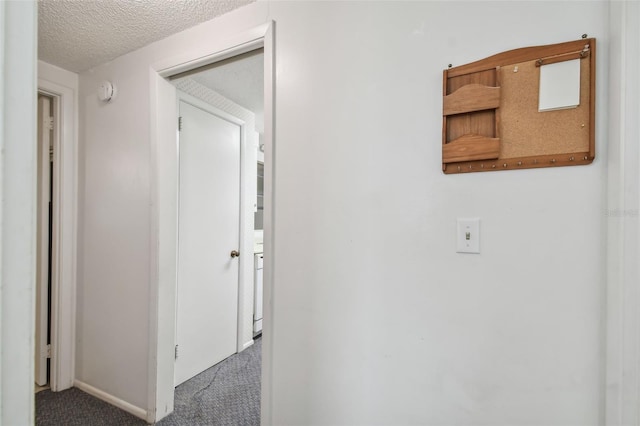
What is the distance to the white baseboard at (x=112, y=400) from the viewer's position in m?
1.90

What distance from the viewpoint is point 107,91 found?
2012mm

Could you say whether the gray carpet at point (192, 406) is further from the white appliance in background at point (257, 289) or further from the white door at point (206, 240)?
the white appliance in background at point (257, 289)

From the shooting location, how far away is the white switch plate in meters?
1.06

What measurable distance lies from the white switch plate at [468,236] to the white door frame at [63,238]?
2.56 meters

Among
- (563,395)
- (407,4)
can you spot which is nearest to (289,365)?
(563,395)

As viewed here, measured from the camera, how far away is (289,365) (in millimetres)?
1383

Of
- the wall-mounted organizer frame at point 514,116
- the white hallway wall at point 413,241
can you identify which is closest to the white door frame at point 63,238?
the white hallway wall at point 413,241

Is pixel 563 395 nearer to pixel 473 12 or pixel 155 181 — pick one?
pixel 473 12

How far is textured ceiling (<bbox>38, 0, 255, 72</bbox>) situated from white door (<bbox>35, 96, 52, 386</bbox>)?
1.45 feet

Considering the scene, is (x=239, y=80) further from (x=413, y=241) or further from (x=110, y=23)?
(x=413, y=241)

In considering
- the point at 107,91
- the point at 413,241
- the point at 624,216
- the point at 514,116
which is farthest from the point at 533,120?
the point at 107,91

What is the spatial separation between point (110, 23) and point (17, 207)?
1823 mm

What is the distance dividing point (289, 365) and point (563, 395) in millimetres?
1000

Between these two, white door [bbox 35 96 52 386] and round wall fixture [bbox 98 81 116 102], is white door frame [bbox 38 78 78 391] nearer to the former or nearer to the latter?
white door [bbox 35 96 52 386]
